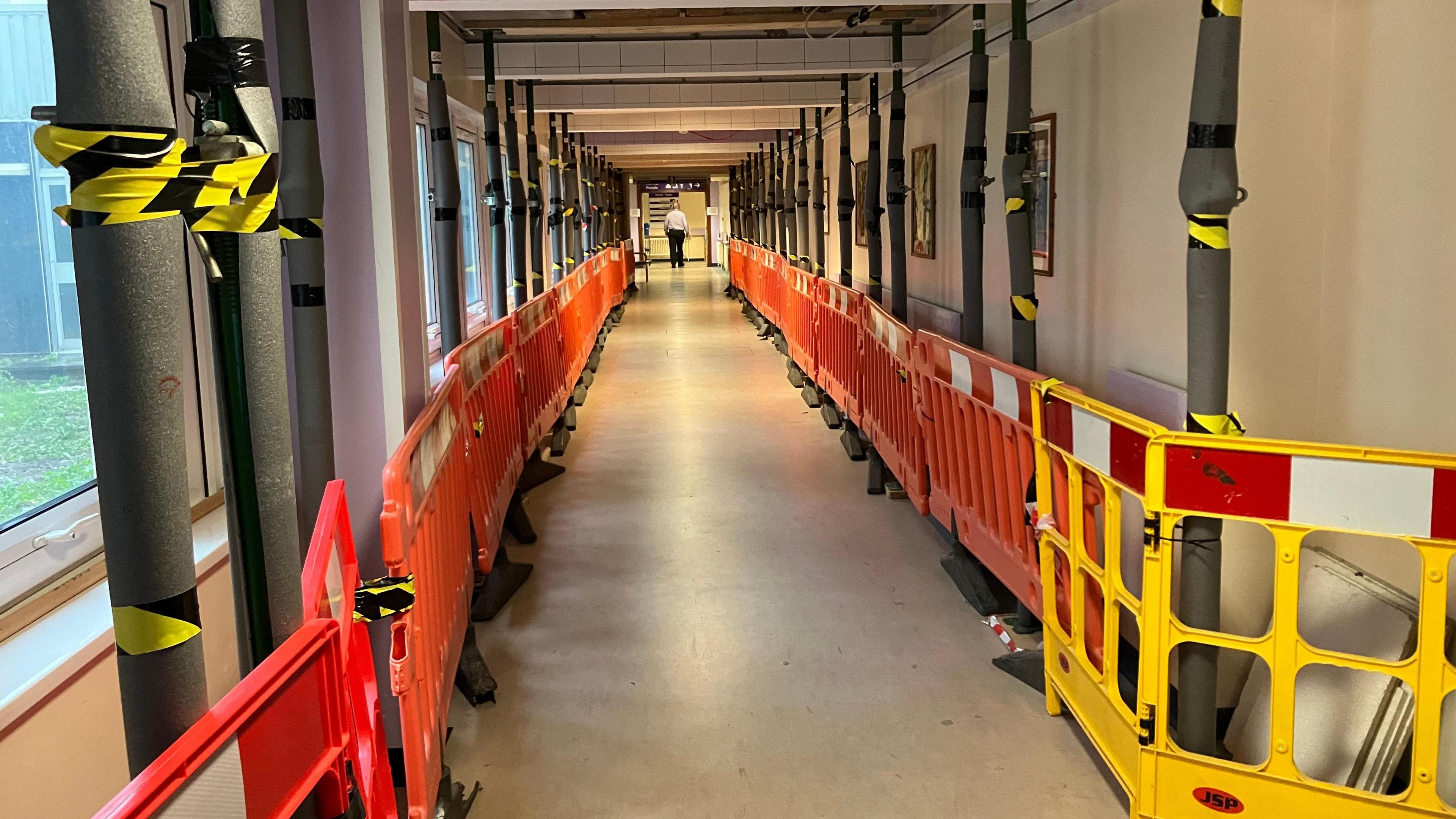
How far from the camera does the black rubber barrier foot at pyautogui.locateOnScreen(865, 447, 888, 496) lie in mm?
6219

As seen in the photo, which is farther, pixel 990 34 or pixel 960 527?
pixel 990 34

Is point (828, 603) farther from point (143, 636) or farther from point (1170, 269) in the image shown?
point (143, 636)

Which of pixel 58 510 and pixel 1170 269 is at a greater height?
pixel 1170 269

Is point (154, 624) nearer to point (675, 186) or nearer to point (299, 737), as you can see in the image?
point (299, 737)

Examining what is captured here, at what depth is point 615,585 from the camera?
4.75 metres

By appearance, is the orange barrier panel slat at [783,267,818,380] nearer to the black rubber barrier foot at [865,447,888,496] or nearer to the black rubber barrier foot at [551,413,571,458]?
the black rubber barrier foot at [551,413,571,458]

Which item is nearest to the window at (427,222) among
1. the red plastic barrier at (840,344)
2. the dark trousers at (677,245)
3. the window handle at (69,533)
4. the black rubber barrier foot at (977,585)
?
the red plastic barrier at (840,344)

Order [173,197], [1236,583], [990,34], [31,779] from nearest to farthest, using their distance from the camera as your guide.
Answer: [173,197], [31,779], [1236,583], [990,34]

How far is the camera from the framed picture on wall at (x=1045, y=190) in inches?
215

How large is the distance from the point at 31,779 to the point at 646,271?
27716mm

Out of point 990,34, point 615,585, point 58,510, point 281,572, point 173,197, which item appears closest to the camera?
point 173,197

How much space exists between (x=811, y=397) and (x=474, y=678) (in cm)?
573

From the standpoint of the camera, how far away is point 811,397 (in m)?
9.05

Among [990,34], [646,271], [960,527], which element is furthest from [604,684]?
[646,271]
